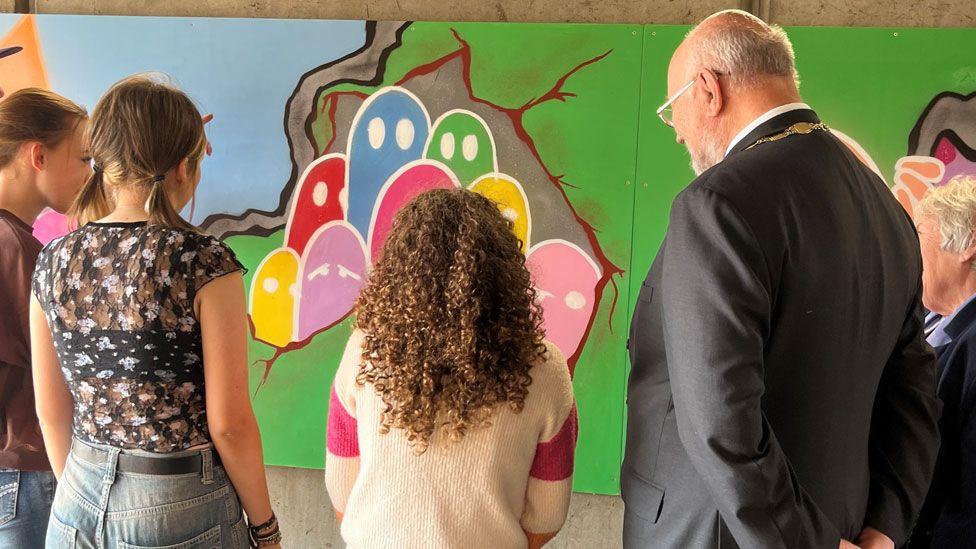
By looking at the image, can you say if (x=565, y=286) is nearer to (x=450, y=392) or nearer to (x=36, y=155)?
(x=450, y=392)

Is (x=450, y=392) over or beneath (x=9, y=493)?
over

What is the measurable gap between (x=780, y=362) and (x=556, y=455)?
452 millimetres

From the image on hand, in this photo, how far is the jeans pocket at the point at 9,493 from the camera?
1.74m

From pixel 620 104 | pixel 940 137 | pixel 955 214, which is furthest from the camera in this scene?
pixel 620 104

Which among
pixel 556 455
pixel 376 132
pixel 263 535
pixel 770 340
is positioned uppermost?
pixel 376 132

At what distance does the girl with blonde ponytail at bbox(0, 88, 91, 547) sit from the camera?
5.78ft

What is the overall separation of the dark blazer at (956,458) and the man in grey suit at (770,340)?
176mm

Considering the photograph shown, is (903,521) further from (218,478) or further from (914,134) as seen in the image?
(914,134)

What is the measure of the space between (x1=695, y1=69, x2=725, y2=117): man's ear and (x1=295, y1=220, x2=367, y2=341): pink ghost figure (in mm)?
1720

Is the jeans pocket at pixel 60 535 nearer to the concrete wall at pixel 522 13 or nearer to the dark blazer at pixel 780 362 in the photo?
the dark blazer at pixel 780 362

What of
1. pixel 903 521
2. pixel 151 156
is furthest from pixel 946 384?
pixel 151 156

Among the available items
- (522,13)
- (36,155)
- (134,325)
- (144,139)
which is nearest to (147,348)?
(134,325)

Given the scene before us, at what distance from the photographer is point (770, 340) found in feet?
4.34

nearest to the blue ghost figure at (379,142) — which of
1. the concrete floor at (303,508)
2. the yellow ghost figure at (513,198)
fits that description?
the yellow ghost figure at (513,198)
